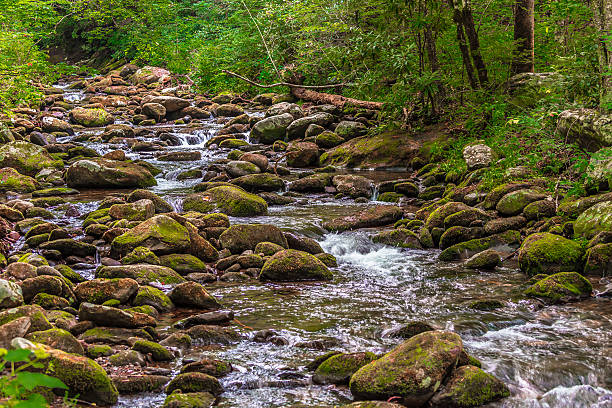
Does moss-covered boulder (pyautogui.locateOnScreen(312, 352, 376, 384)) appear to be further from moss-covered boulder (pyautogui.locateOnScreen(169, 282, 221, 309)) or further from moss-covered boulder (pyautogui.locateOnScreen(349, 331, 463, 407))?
moss-covered boulder (pyautogui.locateOnScreen(169, 282, 221, 309))

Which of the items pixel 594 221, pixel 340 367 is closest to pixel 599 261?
pixel 594 221

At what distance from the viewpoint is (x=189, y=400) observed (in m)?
3.81

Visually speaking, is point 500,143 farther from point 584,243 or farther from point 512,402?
point 512,402

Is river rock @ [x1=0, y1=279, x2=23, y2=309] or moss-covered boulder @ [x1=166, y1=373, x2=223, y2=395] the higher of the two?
river rock @ [x1=0, y1=279, x2=23, y2=309]

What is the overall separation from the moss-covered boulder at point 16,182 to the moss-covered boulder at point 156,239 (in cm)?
521

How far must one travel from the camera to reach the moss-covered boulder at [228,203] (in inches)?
404

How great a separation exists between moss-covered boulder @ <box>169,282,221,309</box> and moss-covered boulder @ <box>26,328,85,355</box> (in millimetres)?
1889

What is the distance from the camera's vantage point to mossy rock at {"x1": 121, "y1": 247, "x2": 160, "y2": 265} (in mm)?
7117

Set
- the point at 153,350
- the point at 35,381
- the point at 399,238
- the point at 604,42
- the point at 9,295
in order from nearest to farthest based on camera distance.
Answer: the point at 35,381, the point at 153,350, the point at 9,295, the point at 604,42, the point at 399,238

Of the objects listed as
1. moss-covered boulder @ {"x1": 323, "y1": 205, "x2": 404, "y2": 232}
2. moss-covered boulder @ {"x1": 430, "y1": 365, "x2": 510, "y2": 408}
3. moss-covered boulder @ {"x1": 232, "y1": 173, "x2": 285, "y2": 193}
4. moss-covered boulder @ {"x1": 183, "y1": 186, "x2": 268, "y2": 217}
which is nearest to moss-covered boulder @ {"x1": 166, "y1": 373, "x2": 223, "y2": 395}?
moss-covered boulder @ {"x1": 430, "y1": 365, "x2": 510, "y2": 408}

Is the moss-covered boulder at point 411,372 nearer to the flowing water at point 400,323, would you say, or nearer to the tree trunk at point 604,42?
the flowing water at point 400,323

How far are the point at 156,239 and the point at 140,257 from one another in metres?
0.43

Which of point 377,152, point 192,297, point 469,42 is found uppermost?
point 469,42

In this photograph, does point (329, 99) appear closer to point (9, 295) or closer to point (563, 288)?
point (563, 288)
